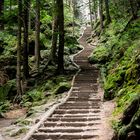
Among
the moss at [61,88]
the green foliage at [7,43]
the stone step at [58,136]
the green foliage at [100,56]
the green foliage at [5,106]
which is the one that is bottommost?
the green foliage at [5,106]

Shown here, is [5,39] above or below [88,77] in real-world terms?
above

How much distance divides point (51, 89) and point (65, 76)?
6.97 ft

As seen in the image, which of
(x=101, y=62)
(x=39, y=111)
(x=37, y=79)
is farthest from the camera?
(x=101, y=62)

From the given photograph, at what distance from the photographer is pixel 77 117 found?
41.7 ft

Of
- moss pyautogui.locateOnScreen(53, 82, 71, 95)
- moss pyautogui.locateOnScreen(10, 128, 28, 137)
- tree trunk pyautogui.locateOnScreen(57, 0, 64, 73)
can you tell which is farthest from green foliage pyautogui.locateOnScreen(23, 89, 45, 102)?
moss pyautogui.locateOnScreen(10, 128, 28, 137)

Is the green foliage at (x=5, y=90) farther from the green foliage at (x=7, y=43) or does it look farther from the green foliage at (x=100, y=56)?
the green foliage at (x=100, y=56)

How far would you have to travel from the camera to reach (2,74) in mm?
22766

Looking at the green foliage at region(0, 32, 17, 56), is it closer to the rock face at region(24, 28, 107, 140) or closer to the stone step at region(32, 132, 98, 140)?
the rock face at region(24, 28, 107, 140)

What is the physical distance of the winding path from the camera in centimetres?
1064

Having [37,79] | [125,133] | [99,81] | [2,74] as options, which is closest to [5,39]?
[2,74]

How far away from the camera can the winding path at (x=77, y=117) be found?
34.9 ft

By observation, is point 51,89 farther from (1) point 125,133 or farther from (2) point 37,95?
(1) point 125,133

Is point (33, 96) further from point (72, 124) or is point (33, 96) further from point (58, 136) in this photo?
point (58, 136)

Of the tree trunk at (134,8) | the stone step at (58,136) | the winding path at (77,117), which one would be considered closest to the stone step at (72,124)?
the winding path at (77,117)
